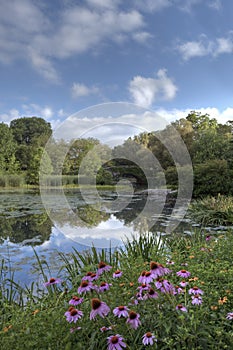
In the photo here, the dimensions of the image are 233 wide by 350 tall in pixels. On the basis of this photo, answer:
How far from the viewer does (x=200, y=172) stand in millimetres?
10594

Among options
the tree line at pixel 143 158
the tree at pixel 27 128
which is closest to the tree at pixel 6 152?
the tree line at pixel 143 158

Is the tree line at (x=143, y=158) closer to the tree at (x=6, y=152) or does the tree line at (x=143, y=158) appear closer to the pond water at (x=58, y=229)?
the tree at (x=6, y=152)

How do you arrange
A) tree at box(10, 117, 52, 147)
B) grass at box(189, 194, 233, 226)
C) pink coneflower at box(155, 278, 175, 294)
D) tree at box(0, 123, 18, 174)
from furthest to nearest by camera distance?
1. tree at box(10, 117, 52, 147)
2. tree at box(0, 123, 18, 174)
3. grass at box(189, 194, 233, 226)
4. pink coneflower at box(155, 278, 175, 294)

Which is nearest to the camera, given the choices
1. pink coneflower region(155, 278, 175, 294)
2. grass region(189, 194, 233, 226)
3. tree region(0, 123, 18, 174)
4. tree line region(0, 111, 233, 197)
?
pink coneflower region(155, 278, 175, 294)

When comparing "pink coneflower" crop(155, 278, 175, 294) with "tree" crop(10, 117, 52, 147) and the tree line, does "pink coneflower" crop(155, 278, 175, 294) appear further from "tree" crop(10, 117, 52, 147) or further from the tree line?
"tree" crop(10, 117, 52, 147)

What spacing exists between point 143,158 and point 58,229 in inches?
316

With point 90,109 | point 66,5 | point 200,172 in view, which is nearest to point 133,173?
point 200,172

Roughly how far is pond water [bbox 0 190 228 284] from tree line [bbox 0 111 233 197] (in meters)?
1.86

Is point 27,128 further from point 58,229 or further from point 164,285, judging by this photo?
point 164,285

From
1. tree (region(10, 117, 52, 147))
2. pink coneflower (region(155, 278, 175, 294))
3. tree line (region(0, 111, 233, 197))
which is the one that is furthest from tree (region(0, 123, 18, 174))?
pink coneflower (region(155, 278, 175, 294))

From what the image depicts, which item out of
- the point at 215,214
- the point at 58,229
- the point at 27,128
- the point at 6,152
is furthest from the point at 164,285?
the point at 27,128

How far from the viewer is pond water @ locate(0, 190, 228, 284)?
4.34 metres

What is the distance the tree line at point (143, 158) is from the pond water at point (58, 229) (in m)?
1.86

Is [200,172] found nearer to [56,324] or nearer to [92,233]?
[92,233]
